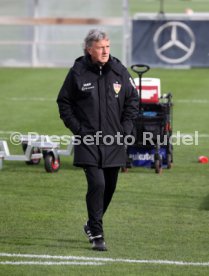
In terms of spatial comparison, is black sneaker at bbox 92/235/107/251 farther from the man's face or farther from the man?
the man's face

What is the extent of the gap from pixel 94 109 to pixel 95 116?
0.22 feet

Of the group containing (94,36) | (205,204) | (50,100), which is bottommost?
(50,100)

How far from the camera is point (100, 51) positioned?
10305 millimetres

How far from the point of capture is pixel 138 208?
12.8m

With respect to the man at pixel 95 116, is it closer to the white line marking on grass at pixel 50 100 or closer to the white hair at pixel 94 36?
the white hair at pixel 94 36

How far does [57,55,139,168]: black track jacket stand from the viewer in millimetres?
10398

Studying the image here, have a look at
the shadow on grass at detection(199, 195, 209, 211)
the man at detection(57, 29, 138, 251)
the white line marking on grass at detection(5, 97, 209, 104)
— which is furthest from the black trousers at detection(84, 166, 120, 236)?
the white line marking on grass at detection(5, 97, 209, 104)

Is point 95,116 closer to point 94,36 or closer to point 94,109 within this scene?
point 94,109

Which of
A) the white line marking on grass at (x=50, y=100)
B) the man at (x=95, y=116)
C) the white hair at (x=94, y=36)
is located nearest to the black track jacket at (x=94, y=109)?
the man at (x=95, y=116)

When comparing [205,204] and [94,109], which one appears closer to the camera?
[94,109]

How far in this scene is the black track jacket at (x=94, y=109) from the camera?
10398 mm

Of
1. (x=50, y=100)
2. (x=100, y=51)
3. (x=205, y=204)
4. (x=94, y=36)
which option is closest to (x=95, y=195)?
(x=100, y=51)

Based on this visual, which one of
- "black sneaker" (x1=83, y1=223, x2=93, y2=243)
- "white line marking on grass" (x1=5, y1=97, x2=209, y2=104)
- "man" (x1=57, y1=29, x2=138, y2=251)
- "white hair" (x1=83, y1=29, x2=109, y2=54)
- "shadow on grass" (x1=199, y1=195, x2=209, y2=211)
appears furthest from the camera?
"white line marking on grass" (x1=5, y1=97, x2=209, y2=104)

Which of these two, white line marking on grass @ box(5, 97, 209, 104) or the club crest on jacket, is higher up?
the club crest on jacket
